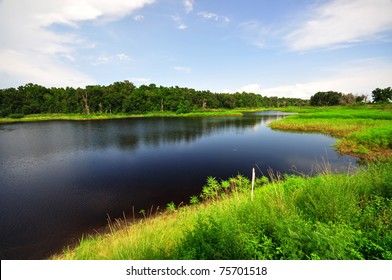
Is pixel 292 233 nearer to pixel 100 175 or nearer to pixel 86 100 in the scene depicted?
pixel 100 175

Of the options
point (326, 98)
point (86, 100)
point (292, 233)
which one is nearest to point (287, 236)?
point (292, 233)

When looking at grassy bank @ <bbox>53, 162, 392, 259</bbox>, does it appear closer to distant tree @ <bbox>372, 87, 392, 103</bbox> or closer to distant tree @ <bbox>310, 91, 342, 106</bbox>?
distant tree @ <bbox>372, 87, 392, 103</bbox>

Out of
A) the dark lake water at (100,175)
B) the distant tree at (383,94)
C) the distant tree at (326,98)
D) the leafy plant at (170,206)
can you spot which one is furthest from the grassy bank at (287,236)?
the distant tree at (326,98)

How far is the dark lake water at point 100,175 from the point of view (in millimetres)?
9234

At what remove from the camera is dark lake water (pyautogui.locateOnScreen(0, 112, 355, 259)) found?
30.3 feet

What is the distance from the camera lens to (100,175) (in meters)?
15.7

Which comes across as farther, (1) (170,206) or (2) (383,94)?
(2) (383,94)

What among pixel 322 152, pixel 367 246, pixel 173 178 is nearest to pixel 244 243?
pixel 367 246

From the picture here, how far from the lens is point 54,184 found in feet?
45.8

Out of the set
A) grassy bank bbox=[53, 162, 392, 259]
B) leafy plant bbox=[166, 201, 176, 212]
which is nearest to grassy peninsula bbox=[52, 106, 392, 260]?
grassy bank bbox=[53, 162, 392, 259]

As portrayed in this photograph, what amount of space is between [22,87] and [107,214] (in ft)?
355

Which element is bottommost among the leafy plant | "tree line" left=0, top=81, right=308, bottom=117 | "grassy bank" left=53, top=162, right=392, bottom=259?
the leafy plant

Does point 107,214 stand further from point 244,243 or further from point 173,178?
point 244,243

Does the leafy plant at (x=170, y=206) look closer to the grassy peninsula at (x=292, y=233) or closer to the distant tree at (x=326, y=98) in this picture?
the grassy peninsula at (x=292, y=233)
